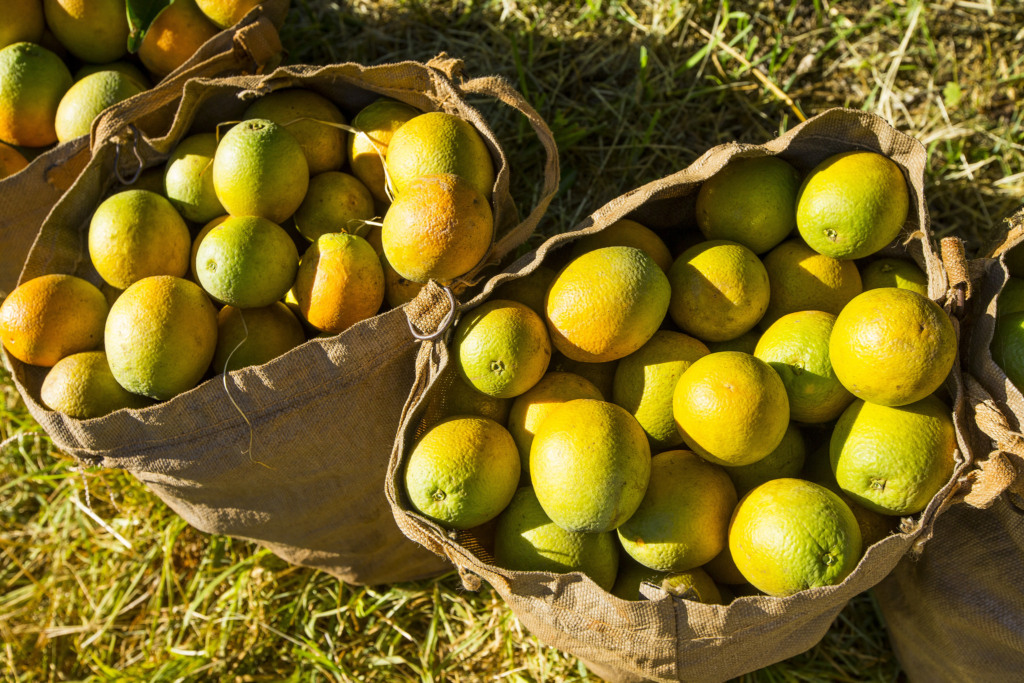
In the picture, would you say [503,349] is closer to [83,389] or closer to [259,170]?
[259,170]

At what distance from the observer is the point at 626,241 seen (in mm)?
2219

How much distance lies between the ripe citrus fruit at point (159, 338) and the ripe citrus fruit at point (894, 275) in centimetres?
210

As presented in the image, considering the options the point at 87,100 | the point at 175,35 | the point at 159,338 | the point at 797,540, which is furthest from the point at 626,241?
the point at 87,100

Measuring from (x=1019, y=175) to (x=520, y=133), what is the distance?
7.18ft

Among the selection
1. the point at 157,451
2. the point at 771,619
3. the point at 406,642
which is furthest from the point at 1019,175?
the point at 157,451

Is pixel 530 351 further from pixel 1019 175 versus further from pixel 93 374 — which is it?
pixel 1019 175

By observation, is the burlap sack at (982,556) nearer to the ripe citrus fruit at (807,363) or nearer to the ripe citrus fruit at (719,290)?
the ripe citrus fruit at (807,363)

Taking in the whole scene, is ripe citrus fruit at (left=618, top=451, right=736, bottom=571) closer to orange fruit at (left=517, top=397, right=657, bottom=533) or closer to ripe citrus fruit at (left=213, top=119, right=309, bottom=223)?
orange fruit at (left=517, top=397, right=657, bottom=533)

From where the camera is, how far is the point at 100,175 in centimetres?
246

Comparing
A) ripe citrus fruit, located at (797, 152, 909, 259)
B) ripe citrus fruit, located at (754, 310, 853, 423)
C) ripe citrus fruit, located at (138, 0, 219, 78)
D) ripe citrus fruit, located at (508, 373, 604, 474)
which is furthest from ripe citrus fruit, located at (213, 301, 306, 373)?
ripe citrus fruit, located at (797, 152, 909, 259)

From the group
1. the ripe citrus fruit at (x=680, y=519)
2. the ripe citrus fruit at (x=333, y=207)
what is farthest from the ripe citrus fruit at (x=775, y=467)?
the ripe citrus fruit at (x=333, y=207)

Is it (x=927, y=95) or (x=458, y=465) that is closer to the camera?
(x=458, y=465)

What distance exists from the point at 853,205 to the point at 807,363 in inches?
18.7

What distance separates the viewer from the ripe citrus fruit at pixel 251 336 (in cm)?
218
